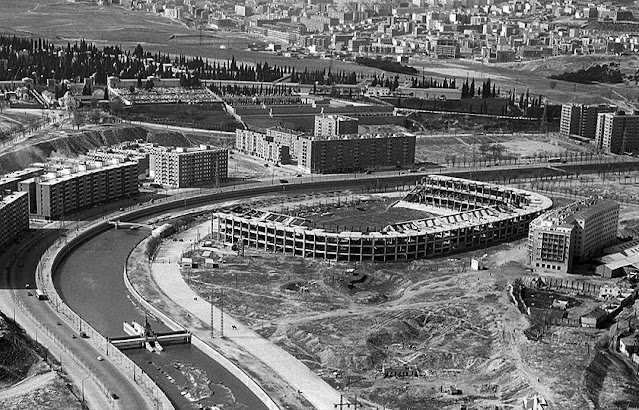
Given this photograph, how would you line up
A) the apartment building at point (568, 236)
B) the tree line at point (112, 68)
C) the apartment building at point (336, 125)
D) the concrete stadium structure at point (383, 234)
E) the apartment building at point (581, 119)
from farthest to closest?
the tree line at point (112, 68), the apartment building at point (581, 119), the apartment building at point (336, 125), the concrete stadium structure at point (383, 234), the apartment building at point (568, 236)

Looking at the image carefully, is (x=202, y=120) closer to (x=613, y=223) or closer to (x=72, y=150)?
(x=72, y=150)

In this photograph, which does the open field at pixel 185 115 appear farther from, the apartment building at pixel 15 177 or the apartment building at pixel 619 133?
the apartment building at pixel 619 133

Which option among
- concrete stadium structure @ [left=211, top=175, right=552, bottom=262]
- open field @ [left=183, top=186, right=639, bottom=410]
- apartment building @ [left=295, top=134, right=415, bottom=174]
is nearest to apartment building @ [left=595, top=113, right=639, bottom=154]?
apartment building @ [left=295, top=134, right=415, bottom=174]

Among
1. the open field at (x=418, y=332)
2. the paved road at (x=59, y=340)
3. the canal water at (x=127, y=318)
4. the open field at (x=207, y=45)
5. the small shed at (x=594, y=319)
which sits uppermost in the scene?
the open field at (x=207, y=45)

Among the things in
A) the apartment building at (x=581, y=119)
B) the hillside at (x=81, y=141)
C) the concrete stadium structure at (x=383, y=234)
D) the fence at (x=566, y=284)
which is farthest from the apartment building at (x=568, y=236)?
the apartment building at (x=581, y=119)

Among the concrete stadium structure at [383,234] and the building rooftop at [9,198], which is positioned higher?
the building rooftop at [9,198]

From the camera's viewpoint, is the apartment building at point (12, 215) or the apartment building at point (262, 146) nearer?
the apartment building at point (12, 215)

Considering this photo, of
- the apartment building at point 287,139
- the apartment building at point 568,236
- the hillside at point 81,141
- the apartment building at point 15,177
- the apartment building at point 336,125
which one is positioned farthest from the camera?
the apartment building at point 336,125
